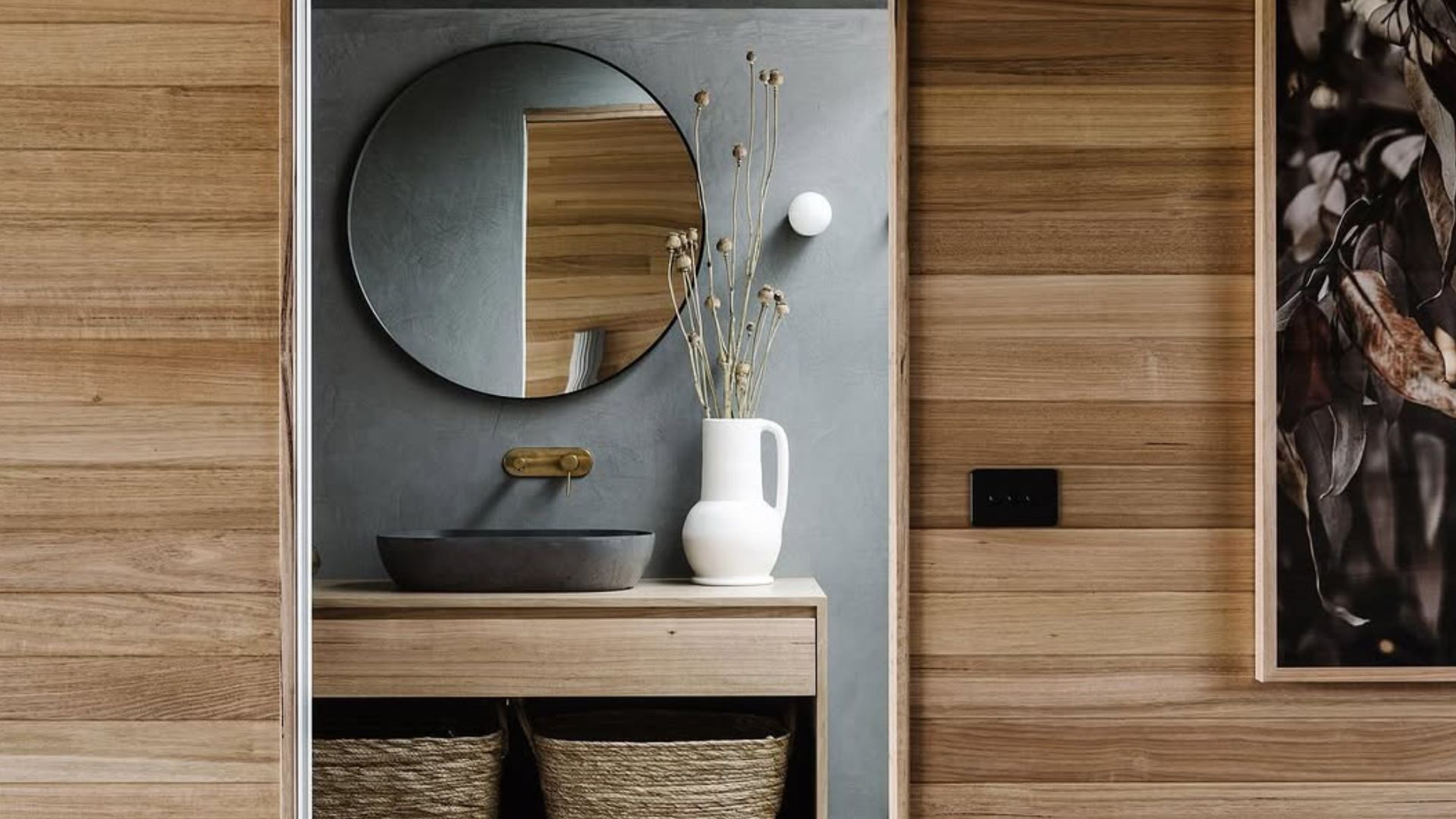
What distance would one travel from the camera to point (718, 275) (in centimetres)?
334

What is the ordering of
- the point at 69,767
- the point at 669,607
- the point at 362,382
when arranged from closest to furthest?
the point at 69,767, the point at 669,607, the point at 362,382

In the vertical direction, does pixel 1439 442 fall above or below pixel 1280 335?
below

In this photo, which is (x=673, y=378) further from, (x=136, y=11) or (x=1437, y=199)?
(x=1437, y=199)

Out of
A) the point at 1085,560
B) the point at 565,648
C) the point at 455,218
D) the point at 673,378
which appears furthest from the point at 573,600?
the point at 1085,560

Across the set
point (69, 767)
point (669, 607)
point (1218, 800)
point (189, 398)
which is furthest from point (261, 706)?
point (1218, 800)

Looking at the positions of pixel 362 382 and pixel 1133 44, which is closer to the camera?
pixel 1133 44

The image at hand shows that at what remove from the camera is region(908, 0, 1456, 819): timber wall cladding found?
186 cm

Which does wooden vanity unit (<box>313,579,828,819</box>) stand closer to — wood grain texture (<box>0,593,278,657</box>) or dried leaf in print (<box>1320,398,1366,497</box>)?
wood grain texture (<box>0,593,278,657</box>)

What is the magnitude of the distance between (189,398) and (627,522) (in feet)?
5.30

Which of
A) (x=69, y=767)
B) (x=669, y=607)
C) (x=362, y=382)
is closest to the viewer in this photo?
(x=69, y=767)

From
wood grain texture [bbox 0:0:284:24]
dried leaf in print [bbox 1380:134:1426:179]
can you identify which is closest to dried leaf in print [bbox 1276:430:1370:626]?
dried leaf in print [bbox 1380:134:1426:179]

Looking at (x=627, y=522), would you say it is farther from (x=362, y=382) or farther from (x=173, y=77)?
(x=173, y=77)

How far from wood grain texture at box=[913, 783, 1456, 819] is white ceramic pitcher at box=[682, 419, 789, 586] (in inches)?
49.0

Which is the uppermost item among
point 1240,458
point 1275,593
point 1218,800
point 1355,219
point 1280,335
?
point 1355,219
